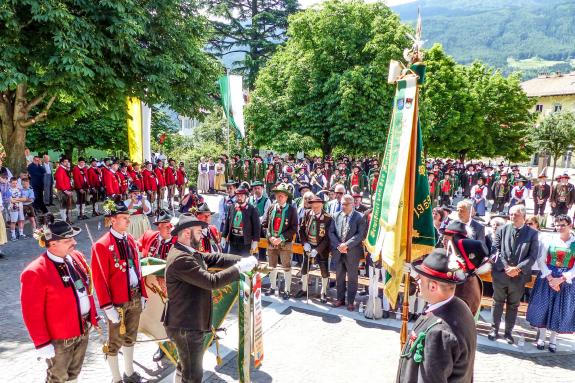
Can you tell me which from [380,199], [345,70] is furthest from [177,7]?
[380,199]

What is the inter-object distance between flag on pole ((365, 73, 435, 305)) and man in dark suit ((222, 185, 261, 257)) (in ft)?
13.5

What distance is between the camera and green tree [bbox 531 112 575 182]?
30797mm

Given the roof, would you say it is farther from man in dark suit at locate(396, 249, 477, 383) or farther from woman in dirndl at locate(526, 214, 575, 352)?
man in dark suit at locate(396, 249, 477, 383)

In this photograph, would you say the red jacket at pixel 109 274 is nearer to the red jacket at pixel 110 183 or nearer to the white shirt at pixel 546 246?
the white shirt at pixel 546 246

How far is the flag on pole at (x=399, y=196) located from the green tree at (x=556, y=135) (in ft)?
99.5

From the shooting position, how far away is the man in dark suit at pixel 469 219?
7.37m

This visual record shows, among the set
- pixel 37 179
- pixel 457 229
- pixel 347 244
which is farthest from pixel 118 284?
pixel 37 179

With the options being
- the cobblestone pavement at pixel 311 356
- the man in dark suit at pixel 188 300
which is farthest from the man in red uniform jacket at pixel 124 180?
the man in dark suit at pixel 188 300

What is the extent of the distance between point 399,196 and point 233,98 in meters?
17.6

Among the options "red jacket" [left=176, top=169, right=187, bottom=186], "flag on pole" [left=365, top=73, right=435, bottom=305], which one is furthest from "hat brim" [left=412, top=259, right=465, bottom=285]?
"red jacket" [left=176, top=169, right=187, bottom=186]

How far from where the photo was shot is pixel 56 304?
176 inches

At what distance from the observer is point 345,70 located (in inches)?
1024

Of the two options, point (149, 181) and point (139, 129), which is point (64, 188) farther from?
point (139, 129)

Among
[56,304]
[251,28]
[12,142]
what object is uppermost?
[251,28]
